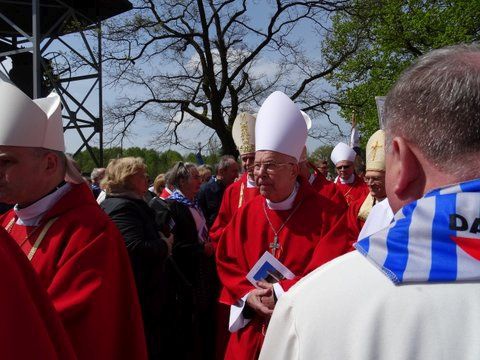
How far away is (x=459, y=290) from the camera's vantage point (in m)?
0.94

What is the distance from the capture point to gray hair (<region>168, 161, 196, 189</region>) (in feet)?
17.1

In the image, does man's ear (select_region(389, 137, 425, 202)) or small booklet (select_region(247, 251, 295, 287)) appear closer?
man's ear (select_region(389, 137, 425, 202))

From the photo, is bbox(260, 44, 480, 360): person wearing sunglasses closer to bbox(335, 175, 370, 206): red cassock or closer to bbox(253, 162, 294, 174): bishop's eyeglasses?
bbox(253, 162, 294, 174): bishop's eyeglasses

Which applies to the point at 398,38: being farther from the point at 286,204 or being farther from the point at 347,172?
the point at 286,204

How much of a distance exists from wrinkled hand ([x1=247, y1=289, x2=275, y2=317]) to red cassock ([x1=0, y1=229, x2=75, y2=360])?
1.67 m

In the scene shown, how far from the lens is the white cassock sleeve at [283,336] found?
104 centimetres

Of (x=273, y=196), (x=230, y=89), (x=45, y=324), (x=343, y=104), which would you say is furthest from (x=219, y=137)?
(x=45, y=324)

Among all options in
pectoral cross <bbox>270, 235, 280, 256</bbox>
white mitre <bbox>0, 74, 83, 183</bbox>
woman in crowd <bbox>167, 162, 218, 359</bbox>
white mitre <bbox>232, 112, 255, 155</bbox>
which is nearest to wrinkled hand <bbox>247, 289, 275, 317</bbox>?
pectoral cross <bbox>270, 235, 280, 256</bbox>

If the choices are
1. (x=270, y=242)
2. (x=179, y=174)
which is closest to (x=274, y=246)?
(x=270, y=242)

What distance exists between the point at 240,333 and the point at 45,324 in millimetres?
1905

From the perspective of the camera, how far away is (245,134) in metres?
5.66

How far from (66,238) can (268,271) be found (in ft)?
4.15

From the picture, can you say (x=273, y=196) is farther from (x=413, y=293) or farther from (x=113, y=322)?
(x=413, y=293)

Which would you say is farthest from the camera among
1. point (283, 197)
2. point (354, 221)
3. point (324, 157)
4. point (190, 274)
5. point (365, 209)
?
point (324, 157)
